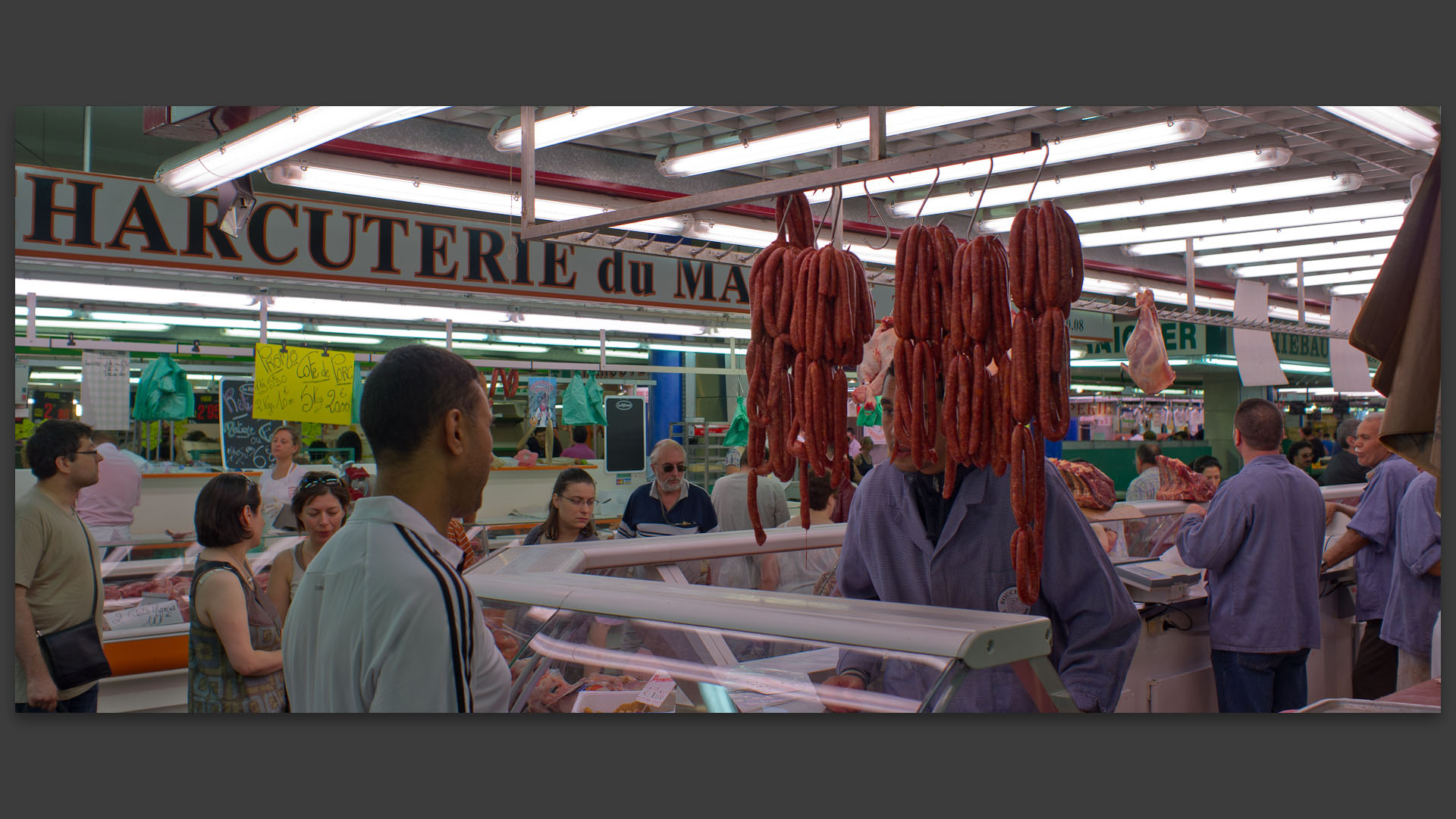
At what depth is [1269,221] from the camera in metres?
6.06

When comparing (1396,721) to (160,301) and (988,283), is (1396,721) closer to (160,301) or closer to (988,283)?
(988,283)

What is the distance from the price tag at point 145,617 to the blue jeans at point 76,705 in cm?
89

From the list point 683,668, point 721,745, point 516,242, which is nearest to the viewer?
point 683,668

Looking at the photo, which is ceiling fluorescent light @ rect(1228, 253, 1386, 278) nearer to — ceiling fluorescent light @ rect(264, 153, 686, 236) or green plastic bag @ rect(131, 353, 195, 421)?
ceiling fluorescent light @ rect(264, 153, 686, 236)

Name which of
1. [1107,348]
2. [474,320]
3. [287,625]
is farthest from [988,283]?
[1107,348]

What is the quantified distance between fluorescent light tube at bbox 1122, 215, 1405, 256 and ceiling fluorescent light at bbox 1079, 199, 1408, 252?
0.41 ft

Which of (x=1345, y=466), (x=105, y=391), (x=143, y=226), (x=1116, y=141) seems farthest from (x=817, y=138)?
(x=1345, y=466)

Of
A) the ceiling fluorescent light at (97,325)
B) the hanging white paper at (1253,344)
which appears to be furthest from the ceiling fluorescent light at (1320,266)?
the ceiling fluorescent light at (97,325)

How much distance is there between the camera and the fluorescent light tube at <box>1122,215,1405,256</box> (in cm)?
640

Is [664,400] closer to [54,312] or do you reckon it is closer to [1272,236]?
[54,312]

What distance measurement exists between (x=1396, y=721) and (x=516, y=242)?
5871 mm

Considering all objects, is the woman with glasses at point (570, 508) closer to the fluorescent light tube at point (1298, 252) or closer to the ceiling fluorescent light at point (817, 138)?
the ceiling fluorescent light at point (817, 138)

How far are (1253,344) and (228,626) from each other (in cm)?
720

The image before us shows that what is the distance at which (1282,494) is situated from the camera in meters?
4.40
